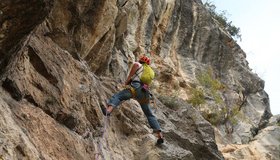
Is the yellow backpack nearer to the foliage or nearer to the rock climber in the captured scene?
the rock climber

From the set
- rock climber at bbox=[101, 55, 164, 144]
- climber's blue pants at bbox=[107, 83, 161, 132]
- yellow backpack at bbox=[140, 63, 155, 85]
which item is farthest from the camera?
yellow backpack at bbox=[140, 63, 155, 85]

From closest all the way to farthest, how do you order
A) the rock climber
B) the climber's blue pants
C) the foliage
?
the climber's blue pants → the rock climber → the foliage

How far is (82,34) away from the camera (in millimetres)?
14516

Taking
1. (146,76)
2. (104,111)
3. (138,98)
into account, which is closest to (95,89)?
(104,111)

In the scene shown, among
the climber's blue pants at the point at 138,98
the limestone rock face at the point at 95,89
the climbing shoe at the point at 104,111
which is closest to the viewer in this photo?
the limestone rock face at the point at 95,89

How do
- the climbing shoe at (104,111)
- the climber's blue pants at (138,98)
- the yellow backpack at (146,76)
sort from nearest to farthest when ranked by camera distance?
the climbing shoe at (104,111) → the climber's blue pants at (138,98) → the yellow backpack at (146,76)

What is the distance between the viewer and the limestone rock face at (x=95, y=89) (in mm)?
7855

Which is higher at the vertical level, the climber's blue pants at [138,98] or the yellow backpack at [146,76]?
the yellow backpack at [146,76]

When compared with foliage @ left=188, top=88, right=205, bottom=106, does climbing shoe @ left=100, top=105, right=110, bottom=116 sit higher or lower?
lower

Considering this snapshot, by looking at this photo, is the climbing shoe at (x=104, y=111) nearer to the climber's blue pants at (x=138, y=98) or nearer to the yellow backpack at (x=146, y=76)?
the climber's blue pants at (x=138, y=98)

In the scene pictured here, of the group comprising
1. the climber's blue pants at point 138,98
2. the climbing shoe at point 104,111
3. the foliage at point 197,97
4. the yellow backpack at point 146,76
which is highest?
the foliage at point 197,97

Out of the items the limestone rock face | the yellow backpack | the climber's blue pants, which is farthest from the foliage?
the yellow backpack

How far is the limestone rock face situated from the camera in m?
7.86

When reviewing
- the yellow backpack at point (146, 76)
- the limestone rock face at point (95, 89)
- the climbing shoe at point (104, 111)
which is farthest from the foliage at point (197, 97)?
the climbing shoe at point (104, 111)
